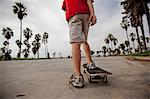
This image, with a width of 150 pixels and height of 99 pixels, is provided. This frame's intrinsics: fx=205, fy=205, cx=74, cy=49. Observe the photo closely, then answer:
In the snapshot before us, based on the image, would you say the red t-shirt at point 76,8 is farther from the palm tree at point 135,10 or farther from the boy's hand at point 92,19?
the palm tree at point 135,10

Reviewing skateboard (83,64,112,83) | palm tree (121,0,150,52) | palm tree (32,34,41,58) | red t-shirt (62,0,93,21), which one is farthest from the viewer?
palm tree (32,34,41,58)

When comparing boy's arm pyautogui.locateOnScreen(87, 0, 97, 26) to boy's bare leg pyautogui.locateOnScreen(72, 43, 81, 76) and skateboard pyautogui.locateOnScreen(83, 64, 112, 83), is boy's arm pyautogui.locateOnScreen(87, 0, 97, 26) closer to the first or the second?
boy's bare leg pyautogui.locateOnScreen(72, 43, 81, 76)

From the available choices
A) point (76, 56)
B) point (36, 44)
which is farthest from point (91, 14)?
point (36, 44)

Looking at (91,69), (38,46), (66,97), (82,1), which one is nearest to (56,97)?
(66,97)

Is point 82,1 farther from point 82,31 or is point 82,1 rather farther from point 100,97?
point 100,97

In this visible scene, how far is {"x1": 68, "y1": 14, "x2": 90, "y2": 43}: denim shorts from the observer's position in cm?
326

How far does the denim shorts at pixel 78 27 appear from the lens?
10.7 feet

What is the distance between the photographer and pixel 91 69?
3615 mm

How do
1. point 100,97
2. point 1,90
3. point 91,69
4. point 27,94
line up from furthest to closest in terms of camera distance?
point 91,69
point 1,90
point 27,94
point 100,97

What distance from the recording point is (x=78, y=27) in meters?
3.29

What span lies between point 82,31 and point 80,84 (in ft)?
3.03

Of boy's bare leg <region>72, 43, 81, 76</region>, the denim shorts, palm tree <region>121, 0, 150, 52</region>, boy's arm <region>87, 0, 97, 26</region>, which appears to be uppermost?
palm tree <region>121, 0, 150, 52</region>

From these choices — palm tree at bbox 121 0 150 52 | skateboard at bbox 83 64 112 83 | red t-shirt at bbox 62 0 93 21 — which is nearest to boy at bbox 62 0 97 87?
red t-shirt at bbox 62 0 93 21

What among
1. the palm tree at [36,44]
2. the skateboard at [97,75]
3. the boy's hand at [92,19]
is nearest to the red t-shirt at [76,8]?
the boy's hand at [92,19]
